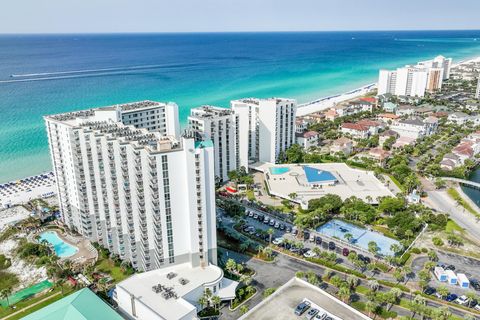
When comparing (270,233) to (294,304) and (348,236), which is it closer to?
(348,236)

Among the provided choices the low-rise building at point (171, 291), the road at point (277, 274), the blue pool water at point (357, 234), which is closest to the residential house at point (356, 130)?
the blue pool water at point (357, 234)

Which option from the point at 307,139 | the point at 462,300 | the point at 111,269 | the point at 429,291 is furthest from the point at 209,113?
the point at 462,300

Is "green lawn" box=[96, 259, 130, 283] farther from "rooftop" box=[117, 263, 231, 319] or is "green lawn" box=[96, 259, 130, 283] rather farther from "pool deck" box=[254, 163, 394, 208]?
"pool deck" box=[254, 163, 394, 208]

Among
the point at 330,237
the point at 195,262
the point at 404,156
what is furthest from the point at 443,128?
the point at 195,262

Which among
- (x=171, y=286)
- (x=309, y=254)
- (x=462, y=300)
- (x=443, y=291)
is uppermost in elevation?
(x=171, y=286)

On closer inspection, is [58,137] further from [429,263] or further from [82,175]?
[429,263]
